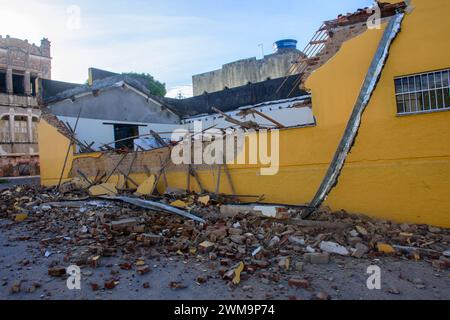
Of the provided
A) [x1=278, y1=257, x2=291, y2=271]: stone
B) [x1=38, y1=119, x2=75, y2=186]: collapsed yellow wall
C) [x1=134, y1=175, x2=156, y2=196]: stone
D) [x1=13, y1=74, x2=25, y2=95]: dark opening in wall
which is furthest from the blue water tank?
[x1=13, y1=74, x2=25, y2=95]: dark opening in wall

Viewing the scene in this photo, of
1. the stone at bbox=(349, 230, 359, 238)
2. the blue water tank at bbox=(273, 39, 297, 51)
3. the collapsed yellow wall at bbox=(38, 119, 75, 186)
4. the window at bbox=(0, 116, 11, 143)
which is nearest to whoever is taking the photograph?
the stone at bbox=(349, 230, 359, 238)

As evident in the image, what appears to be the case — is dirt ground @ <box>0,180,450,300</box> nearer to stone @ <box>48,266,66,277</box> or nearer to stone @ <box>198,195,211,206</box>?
stone @ <box>48,266,66,277</box>

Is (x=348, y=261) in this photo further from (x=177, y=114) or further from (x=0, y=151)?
(x=0, y=151)

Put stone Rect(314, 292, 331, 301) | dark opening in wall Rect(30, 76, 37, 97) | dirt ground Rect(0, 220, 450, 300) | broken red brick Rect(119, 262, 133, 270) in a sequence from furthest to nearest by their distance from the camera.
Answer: dark opening in wall Rect(30, 76, 37, 97), broken red brick Rect(119, 262, 133, 270), dirt ground Rect(0, 220, 450, 300), stone Rect(314, 292, 331, 301)

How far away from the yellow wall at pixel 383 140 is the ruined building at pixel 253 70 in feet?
36.7

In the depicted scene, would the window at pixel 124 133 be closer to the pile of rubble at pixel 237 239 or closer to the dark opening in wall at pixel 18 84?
the pile of rubble at pixel 237 239

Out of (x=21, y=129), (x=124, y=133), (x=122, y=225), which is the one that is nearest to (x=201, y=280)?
(x=122, y=225)

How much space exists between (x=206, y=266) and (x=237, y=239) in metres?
0.92

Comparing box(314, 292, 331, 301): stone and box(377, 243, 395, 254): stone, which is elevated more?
box(377, 243, 395, 254): stone

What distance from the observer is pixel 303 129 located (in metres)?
7.43

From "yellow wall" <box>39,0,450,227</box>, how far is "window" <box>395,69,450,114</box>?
0.43 ft

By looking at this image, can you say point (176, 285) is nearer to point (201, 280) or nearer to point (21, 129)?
point (201, 280)

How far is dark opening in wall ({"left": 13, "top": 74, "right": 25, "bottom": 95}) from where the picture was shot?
26.0m

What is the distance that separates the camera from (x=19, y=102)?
2483 centimetres
